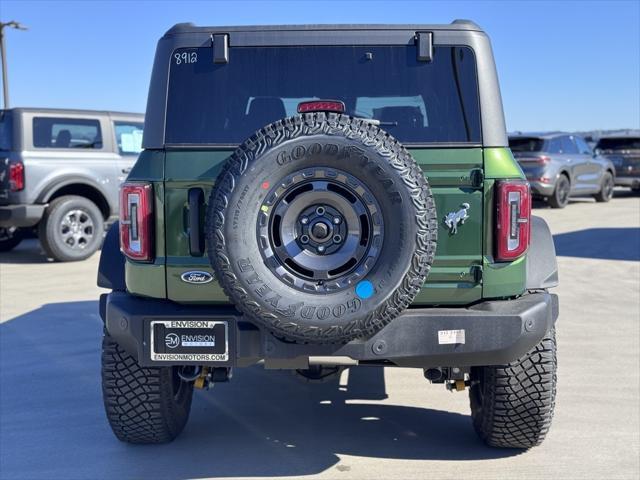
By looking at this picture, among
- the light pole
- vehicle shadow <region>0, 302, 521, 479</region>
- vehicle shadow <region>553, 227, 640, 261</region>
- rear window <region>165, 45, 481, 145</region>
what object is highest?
the light pole

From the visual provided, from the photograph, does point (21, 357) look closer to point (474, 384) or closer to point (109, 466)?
point (109, 466)

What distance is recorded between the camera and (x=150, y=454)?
13.4 feet

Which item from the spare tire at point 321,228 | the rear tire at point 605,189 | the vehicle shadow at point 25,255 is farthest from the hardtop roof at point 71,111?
the rear tire at point 605,189

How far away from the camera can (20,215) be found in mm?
10422

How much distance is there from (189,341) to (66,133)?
826 centimetres

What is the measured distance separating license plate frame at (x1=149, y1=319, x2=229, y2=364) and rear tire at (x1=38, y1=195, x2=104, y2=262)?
7.80 meters

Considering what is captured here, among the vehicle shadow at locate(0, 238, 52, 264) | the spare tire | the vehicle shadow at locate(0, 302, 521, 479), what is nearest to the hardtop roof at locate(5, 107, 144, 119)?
the vehicle shadow at locate(0, 238, 52, 264)

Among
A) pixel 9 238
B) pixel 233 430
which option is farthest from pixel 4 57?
pixel 233 430

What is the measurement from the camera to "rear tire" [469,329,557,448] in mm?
3850

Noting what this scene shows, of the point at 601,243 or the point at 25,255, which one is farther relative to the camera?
the point at 601,243

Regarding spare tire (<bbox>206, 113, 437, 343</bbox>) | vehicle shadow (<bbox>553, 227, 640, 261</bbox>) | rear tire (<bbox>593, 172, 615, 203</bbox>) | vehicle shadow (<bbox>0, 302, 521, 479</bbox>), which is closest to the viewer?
spare tire (<bbox>206, 113, 437, 343</bbox>)

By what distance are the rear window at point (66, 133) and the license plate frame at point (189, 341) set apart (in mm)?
7850

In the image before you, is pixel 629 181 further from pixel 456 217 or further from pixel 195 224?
pixel 195 224

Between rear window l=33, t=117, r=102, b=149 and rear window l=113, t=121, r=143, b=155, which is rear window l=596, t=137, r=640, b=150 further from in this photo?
rear window l=33, t=117, r=102, b=149
